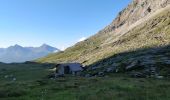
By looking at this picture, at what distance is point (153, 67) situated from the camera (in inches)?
3351

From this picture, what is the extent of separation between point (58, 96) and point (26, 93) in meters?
5.87

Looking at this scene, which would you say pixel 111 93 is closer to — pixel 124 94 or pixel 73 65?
pixel 124 94

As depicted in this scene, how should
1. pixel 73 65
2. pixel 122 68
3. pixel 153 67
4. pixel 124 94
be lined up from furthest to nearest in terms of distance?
pixel 73 65
pixel 122 68
pixel 153 67
pixel 124 94

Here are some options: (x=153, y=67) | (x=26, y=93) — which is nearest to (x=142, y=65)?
(x=153, y=67)

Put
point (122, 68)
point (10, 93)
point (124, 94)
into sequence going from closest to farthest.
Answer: point (124, 94) → point (10, 93) → point (122, 68)

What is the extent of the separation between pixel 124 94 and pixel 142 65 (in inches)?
1996

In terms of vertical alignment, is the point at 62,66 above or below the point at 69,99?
above

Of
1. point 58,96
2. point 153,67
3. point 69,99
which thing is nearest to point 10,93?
point 58,96

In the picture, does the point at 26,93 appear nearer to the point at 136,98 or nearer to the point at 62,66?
the point at 136,98

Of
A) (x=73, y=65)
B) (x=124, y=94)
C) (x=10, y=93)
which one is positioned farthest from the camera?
(x=73, y=65)

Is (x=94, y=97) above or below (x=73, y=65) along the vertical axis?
below

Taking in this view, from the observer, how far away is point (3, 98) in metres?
40.7

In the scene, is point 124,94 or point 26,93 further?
point 26,93

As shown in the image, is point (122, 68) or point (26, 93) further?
point (122, 68)
